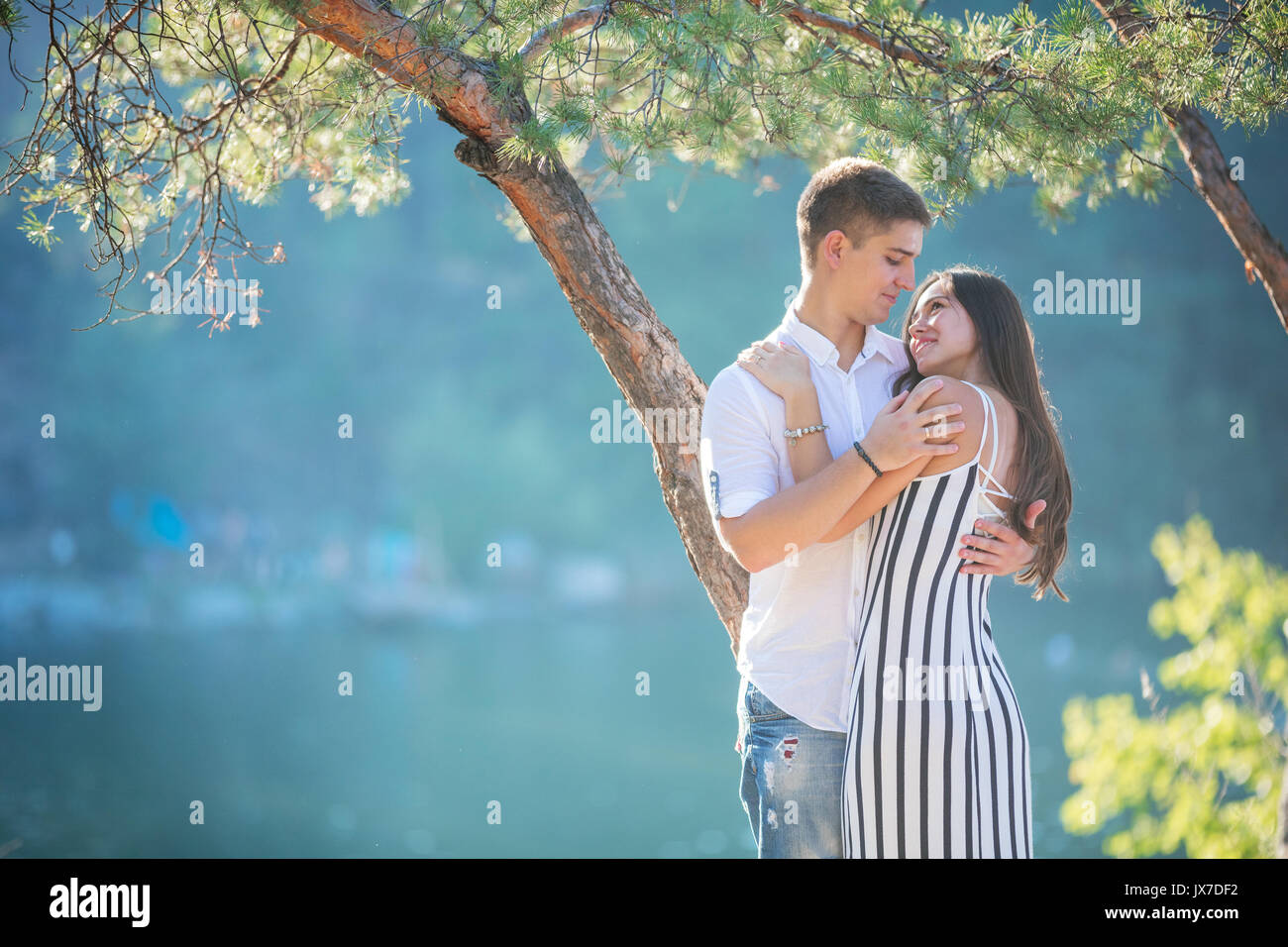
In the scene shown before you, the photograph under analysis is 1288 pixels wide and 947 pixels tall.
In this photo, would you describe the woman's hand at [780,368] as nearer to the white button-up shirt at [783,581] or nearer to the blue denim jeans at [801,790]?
the white button-up shirt at [783,581]

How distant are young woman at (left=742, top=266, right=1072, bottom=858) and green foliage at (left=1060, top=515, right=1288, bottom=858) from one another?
3.32ft

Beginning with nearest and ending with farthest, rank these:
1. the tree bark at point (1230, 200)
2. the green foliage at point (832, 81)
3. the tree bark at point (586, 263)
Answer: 1. the green foliage at point (832, 81)
2. the tree bark at point (586, 263)
3. the tree bark at point (1230, 200)

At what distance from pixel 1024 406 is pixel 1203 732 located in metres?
1.31

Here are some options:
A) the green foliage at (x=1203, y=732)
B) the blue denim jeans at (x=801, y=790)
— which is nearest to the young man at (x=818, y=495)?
the blue denim jeans at (x=801, y=790)

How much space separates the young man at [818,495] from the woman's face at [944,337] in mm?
54

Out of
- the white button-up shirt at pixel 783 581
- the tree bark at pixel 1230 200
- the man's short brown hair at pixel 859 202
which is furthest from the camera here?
the tree bark at pixel 1230 200

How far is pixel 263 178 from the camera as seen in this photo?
3109 millimetres

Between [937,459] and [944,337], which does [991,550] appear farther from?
[944,337]

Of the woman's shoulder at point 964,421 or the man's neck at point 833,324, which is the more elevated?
the man's neck at point 833,324

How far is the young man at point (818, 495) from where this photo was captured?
5.15 ft

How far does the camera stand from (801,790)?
163cm
